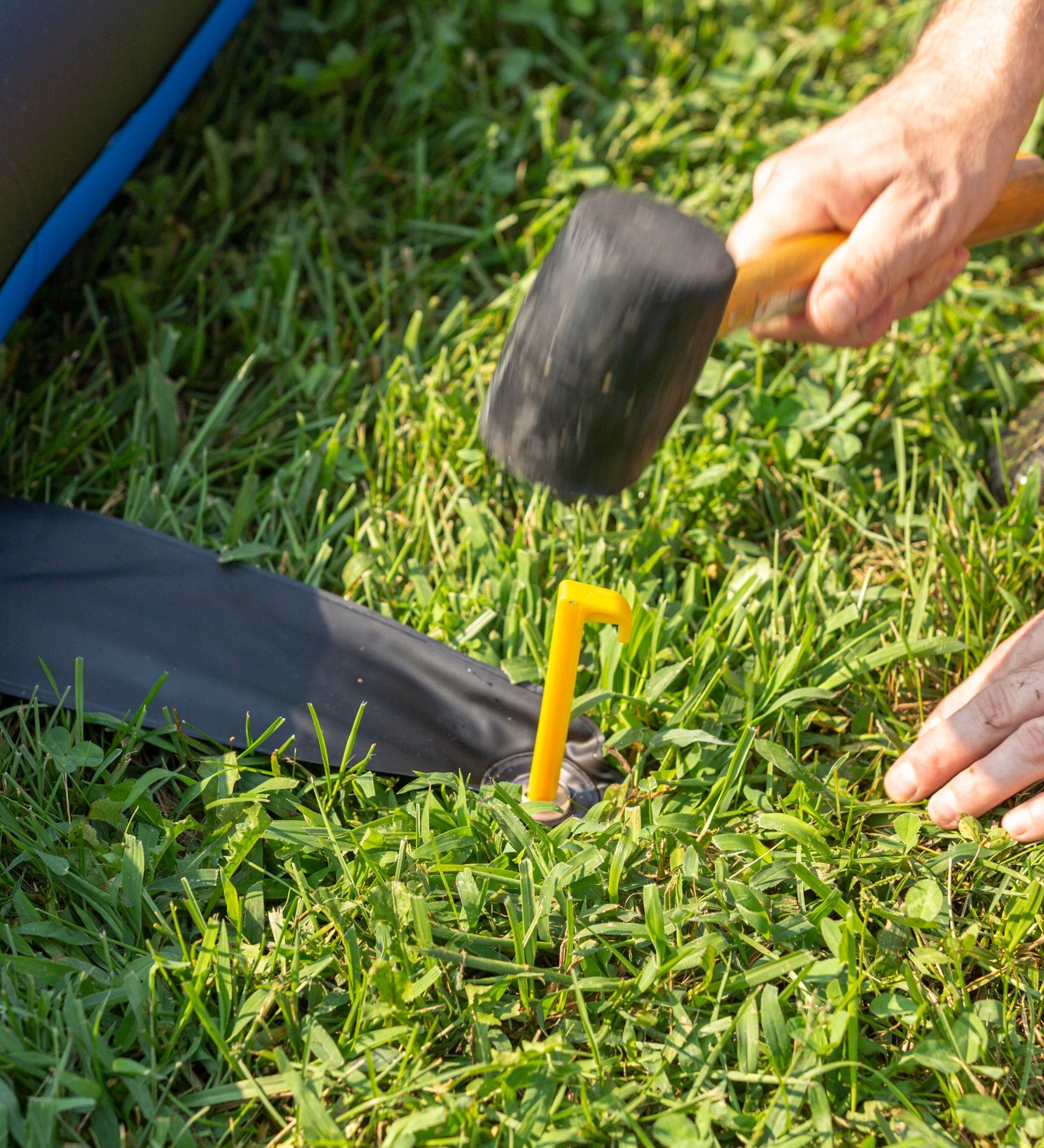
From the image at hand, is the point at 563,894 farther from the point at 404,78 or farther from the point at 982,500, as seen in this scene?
the point at 404,78

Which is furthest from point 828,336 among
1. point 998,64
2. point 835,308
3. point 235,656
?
point 235,656

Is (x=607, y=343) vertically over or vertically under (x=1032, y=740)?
over

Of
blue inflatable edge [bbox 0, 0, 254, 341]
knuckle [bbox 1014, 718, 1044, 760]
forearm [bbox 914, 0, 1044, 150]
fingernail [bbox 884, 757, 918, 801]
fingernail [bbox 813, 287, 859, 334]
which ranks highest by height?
forearm [bbox 914, 0, 1044, 150]

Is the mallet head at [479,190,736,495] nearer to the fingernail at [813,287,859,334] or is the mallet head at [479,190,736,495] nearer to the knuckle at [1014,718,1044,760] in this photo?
the fingernail at [813,287,859,334]

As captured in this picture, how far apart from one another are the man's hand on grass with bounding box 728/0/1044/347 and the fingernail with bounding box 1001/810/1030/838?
821mm

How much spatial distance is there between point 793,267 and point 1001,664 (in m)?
0.75

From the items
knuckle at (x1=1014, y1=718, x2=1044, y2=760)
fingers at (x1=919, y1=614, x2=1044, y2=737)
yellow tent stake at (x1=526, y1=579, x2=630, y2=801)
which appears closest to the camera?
yellow tent stake at (x1=526, y1=579, x2=630, y2=801)

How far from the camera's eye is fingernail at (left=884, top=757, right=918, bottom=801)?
1722 mm

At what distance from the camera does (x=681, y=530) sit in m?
2.11

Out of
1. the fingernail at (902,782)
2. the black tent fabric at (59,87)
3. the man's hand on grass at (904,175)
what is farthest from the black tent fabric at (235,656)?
the man's hand on grass at (904,175)

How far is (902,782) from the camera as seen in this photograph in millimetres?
1728

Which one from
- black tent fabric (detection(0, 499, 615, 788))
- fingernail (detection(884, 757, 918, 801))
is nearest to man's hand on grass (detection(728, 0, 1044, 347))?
fingernail (detection(884, 757, 918, 801))

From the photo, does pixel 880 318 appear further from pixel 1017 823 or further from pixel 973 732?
pixel 1017 823

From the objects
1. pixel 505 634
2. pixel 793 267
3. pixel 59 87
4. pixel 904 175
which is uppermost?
pixel 904 175
